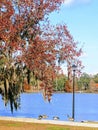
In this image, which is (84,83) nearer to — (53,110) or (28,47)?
(53,110)

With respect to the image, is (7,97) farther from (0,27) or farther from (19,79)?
(0,27)

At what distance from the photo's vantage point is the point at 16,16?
2542 centimetres

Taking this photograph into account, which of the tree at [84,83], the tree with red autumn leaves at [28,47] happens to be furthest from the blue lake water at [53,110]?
the tree at [84,83]

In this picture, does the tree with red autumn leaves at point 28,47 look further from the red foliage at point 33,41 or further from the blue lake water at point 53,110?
the blue lake water at point 53,110

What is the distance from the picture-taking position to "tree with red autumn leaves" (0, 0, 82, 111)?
81.1 ft

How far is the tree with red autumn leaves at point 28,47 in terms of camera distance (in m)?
24.7

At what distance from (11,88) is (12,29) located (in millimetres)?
3392

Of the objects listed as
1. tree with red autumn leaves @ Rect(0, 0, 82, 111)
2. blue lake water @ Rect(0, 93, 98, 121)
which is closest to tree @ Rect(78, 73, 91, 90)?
blue lake water @ Rect(0, 93, 98, 121)

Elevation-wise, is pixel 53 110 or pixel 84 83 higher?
pixel 84 83

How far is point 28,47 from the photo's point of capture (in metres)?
25.3

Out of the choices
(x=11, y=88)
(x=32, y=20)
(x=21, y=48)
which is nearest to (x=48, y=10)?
(x=32, y=20)

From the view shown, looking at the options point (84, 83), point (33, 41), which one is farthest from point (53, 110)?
point (84, 83)

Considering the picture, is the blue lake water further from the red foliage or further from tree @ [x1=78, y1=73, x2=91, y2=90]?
tree @ [x1=78, y1=73, x2=91, y2=90]

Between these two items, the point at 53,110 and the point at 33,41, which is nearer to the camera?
the point at 33,41
